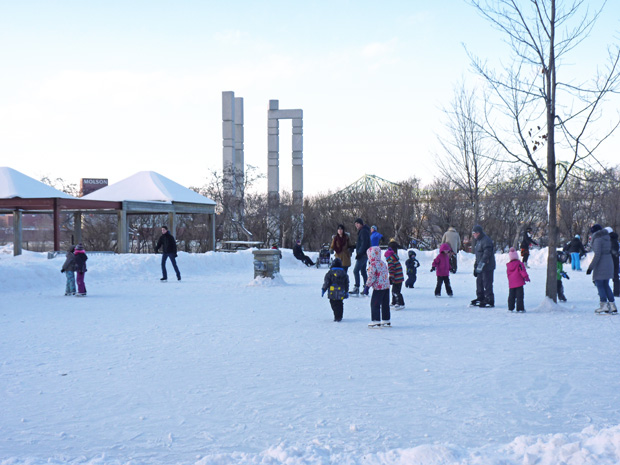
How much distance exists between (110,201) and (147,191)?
3590 mm

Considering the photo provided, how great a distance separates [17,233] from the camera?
22.1 meters

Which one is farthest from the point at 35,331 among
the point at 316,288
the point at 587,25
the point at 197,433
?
the point at 587,25

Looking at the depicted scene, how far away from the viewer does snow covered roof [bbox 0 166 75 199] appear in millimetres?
21594

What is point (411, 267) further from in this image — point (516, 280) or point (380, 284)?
point (380, 284)

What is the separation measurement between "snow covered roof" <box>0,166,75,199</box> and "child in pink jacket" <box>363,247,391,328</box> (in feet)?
55.9

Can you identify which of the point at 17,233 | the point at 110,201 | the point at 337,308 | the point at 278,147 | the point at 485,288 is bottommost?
the point at 337,308

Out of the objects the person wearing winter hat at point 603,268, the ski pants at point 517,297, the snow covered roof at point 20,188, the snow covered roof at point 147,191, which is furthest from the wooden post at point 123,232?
the person wearing winter hat at point 603,268

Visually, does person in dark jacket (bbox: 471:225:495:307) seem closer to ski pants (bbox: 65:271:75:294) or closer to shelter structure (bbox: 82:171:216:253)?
ski pants (bbox: 65:271:75:294)

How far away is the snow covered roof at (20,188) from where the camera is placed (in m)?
21.6

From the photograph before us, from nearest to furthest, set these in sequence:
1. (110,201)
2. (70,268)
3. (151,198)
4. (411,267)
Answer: (70,268) → (411,267) → (110,201) → (151,198)

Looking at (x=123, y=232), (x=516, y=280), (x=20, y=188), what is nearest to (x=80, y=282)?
(x=516, y=280)

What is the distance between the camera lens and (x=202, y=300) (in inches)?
464

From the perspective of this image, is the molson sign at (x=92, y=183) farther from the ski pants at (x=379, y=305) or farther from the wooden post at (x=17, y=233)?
the ski pants at (x=379, y=305)

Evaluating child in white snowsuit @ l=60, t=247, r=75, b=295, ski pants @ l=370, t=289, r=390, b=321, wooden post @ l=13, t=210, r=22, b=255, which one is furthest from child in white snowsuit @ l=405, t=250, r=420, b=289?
wooden post @ l=13, t=210, r=22, b=255
